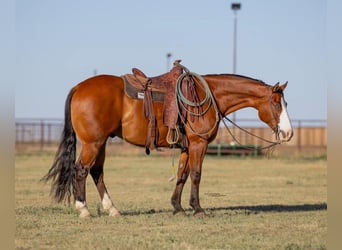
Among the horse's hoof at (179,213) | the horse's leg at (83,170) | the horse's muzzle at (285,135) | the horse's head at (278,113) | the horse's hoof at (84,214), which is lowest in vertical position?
the horse's hoof at (179,213)

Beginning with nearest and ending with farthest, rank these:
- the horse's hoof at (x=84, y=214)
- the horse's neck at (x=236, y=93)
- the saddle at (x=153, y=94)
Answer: the horse's hoof at (x=84, y=214) → the saddle at (x=153, y=94) → the horse's neck at (x=236, y=93)

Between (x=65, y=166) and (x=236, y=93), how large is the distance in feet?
10.4

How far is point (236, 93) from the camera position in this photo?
1127 centimetres

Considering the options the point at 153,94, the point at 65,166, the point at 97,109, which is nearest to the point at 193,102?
the point at 153,94

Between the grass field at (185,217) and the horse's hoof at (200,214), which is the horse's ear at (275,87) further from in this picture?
the horse's hoof at (200,214)

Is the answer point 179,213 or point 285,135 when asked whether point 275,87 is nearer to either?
point 285,135

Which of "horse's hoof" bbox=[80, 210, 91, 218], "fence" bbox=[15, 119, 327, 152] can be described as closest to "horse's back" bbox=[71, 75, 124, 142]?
"horse's hoof" bbox=[80, 210, 91, 218]

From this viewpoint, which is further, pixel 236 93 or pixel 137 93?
pixel 236 93

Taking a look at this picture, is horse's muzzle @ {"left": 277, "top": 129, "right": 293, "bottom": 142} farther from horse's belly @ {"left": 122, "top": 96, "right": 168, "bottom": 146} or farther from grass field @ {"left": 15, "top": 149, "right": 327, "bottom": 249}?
horse's belly @ {"left": 122, "top": 96, "right": 168, "bottom": 146}

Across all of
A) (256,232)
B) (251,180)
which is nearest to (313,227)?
(256,232)

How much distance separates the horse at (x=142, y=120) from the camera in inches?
421

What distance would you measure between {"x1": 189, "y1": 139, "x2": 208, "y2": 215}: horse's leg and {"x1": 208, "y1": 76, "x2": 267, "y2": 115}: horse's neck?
0.80m

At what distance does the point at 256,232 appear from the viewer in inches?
362

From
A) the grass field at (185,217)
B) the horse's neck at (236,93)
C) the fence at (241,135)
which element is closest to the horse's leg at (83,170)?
the grass field at (185,217)
